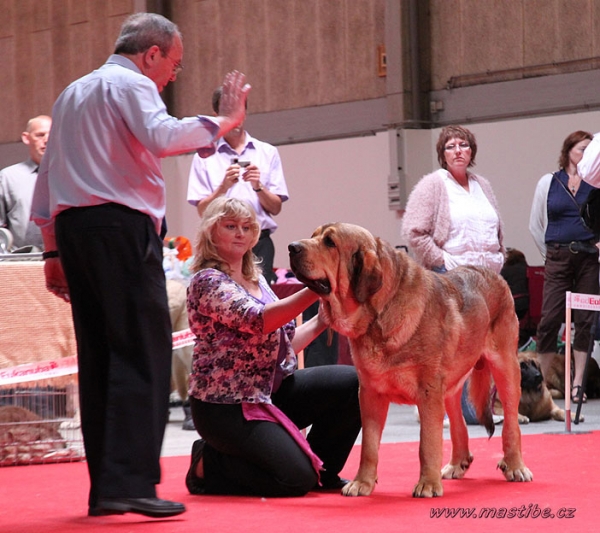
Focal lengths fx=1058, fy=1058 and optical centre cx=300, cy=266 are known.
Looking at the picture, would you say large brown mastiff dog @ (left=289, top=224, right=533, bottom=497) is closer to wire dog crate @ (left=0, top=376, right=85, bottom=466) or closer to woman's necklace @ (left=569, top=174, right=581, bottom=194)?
wire dog crate @ (left=0, top=376, right=85, bottom=466)

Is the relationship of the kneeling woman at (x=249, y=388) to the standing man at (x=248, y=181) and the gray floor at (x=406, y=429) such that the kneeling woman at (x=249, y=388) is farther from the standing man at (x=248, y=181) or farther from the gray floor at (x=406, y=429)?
the standing man at (x=248, y=181)

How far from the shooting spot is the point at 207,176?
588 cm

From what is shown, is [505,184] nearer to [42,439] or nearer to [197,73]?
[197,73]

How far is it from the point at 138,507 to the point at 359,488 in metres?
0.88

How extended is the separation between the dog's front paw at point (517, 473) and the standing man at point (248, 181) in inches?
82.8

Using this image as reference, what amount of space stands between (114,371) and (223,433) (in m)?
0.74

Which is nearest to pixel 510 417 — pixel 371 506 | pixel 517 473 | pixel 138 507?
pixel 517 473

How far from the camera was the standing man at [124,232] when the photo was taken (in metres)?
2.99

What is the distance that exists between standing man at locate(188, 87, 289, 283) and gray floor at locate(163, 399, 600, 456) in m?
1.02

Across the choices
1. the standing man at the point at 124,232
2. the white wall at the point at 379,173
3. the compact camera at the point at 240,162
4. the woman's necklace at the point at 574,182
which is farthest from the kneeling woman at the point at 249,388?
the white wall at the point at 379,173

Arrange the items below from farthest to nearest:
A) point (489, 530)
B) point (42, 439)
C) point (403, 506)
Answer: point (42, 439) → point (403, 506) → point (489, 530)

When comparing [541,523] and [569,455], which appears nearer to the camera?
[541,523]

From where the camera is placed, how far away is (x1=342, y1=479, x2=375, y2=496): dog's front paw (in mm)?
3547

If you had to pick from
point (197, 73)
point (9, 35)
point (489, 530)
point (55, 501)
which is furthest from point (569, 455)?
point (9, 35)
